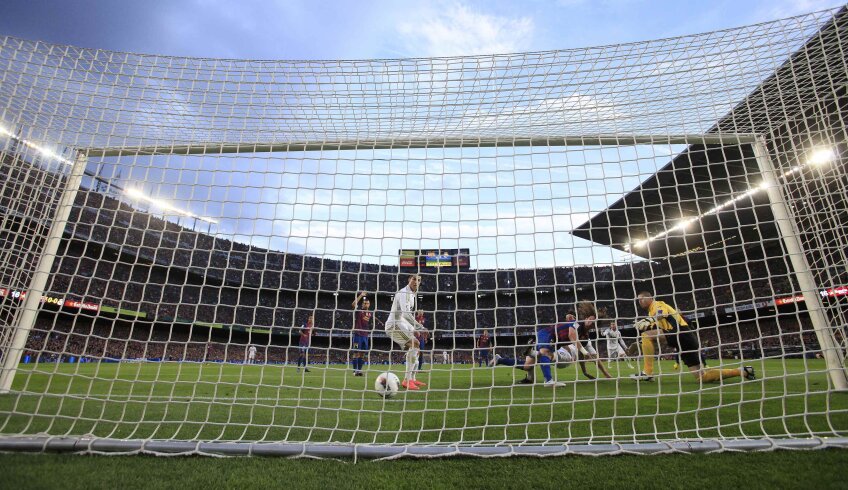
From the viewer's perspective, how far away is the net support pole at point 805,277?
3447 millimetres

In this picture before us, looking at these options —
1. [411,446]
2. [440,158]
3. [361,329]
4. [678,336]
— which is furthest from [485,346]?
[411,446]

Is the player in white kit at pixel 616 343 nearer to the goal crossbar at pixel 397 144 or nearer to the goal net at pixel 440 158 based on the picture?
the goal net at pixel 440 158

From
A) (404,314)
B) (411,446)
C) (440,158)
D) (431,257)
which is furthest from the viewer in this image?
(404,314)

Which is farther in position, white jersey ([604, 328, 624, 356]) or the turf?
white jersey ([604, 328, 624, 356])

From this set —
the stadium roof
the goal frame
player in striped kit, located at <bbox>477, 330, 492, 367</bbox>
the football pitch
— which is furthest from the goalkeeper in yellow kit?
player in striped kit, located at <bbox>477, 330, 492, 367</bbox>

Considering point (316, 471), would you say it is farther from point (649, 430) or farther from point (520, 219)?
point (520, 219)

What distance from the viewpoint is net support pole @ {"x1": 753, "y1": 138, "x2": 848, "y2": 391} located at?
3.45 meters

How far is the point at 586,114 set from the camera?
4219 millimetres

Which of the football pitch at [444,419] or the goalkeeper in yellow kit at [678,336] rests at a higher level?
the goalkeeper in yellow kit at [678,336]

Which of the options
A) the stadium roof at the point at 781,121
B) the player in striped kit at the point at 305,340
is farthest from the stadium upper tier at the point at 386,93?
the player in striped kit at the point at 305,340

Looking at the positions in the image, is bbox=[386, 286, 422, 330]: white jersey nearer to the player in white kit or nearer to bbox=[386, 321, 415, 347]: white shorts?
bbox=[386, 321, 415, 347]: white shorts

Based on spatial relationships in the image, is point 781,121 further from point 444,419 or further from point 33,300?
point 33,300

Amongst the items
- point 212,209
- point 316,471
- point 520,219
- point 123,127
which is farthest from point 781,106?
point 123,127

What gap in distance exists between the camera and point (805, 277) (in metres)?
3.71
